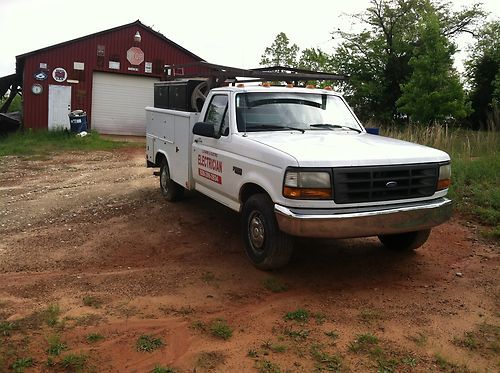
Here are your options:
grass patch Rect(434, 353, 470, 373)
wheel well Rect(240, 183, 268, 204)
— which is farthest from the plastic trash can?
grass patch Rect(434, 353, 470, 373)

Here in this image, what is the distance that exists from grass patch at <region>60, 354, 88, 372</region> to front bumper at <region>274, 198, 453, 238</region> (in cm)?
204

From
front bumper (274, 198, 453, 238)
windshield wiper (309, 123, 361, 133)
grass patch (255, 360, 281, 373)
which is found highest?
windshield wiper (309, 123, 361, 133)

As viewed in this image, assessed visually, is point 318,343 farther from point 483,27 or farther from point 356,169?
point 483,27

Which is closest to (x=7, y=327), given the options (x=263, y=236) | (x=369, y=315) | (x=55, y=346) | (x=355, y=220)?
(x=55, y=346)

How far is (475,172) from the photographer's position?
28.5 feet

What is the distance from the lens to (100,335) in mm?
4020

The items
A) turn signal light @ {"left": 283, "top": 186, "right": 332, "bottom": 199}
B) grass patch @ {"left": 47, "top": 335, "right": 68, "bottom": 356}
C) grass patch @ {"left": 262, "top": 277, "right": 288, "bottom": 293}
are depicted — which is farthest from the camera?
grass patch @ {"left": 262, "top": 277, "right": 288, "bottom": 293}

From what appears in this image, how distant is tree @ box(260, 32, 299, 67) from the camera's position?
32.9m

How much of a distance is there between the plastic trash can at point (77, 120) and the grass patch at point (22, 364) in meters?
17.5

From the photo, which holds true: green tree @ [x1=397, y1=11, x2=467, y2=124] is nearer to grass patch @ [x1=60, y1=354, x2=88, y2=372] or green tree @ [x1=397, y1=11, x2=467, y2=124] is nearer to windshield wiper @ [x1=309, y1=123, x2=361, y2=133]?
windshield wiper @ [x1=309, y1=123, x2=361, y2=133]

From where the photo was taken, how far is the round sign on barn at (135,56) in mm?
21516

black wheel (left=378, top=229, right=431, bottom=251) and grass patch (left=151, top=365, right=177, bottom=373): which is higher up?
black wheel (left=378, top=229, right=431, bottom=251)

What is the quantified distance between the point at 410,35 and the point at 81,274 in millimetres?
29123

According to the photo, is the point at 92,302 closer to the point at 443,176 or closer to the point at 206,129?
the point at 206,129
